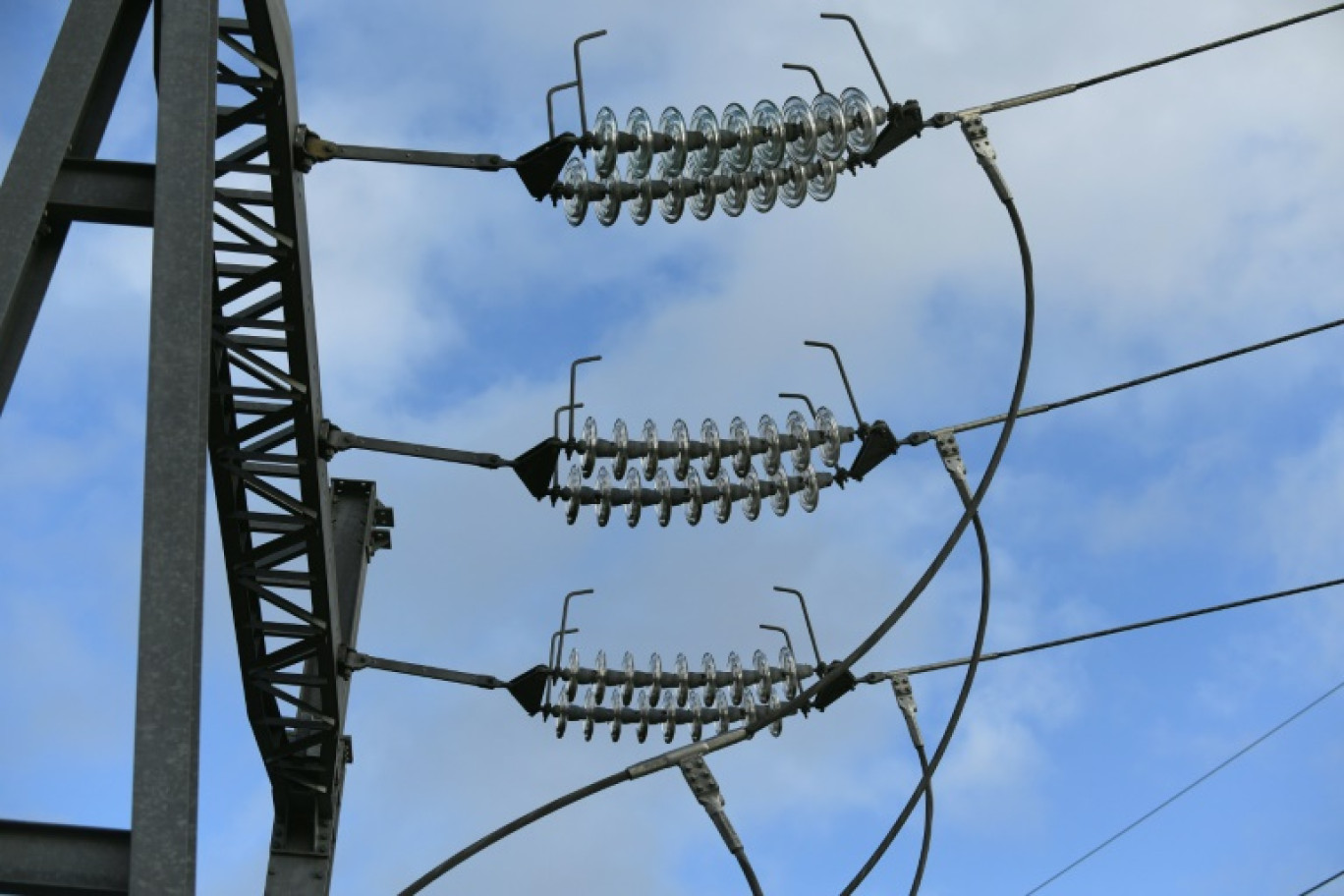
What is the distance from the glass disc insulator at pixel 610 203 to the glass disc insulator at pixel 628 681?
270 cm

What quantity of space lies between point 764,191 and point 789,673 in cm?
303

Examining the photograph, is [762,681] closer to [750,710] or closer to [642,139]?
[750,710]

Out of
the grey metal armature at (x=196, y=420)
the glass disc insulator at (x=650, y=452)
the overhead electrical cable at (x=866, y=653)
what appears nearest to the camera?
the grey metal armature at (x=196, y=420)

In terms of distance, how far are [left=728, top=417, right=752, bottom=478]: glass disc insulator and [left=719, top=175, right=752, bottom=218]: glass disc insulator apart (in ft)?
4.52

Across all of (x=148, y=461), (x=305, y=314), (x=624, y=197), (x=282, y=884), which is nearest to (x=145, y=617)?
(x=148, y=461)

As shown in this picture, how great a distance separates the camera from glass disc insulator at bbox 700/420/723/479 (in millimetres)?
11828

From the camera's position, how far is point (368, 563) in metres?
12.6

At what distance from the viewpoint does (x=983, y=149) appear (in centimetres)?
1026

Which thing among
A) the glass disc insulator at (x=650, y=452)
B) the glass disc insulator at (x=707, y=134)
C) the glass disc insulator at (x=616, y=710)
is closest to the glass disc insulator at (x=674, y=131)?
the glass disc insulator at (x=707, y=134)

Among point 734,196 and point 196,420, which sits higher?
point 734,196

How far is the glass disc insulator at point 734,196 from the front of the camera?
10852 millimetres

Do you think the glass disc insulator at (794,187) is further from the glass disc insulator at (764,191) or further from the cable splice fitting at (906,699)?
the cable splice fitting at (906,699)

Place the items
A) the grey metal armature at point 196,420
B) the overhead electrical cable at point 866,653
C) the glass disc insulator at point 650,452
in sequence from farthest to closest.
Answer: the glass disc insulator at point 650,452
the overhead electrical cable at point 866,653
the grey metal armature at point 196,420

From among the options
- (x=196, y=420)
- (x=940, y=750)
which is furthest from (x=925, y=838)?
(x=196, y=420)
